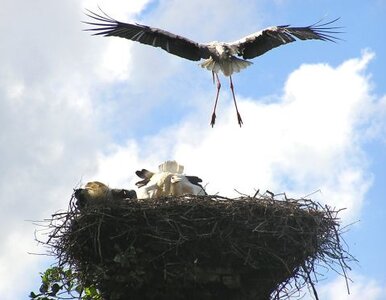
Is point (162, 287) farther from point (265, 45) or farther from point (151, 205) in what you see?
point (265, 45)

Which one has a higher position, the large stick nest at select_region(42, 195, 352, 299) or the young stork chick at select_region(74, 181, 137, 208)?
the young stork chick at select_region(74, 181, 137, 208)

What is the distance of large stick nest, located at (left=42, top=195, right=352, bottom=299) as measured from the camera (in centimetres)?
786

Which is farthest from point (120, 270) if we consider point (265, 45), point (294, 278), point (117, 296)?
point (265, 45)

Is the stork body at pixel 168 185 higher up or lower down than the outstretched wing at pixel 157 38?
lower down

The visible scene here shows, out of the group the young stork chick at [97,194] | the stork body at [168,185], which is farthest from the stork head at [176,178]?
the young stork chick at [97,194]

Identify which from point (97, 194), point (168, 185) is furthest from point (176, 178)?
point (97, 194)

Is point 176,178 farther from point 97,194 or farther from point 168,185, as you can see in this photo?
point 97,194

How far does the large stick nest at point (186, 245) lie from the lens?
7.86m

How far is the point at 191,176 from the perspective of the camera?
30.1 feet

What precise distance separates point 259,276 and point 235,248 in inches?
15.3

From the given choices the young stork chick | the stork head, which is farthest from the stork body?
the young stork chick

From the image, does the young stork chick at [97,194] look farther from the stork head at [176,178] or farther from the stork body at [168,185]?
the stork head at [176,178]

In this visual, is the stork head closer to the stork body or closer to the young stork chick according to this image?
the stork body

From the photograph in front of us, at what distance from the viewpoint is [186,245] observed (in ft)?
25.9
